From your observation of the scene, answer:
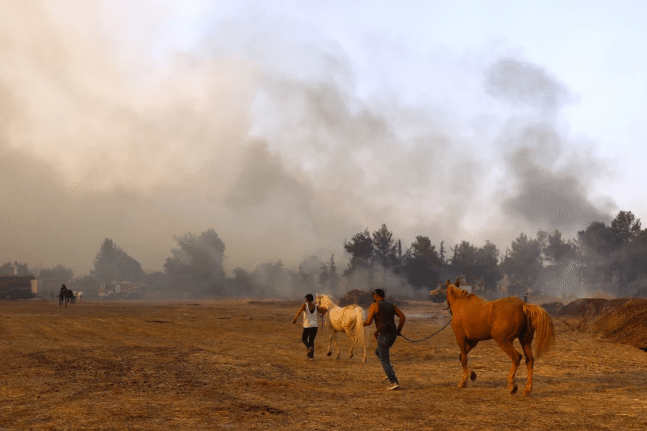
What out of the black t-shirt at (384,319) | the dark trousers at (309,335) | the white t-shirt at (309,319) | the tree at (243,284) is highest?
the black t-shirt at (384,319)

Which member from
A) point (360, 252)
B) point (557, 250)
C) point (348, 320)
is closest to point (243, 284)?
point (360, 252)

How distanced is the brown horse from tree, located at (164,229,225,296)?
121m

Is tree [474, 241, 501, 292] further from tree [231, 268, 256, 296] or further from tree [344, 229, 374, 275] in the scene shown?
tree [231, 268, 256, 296]

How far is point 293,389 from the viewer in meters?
10.7

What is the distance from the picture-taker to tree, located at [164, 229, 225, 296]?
426 feet

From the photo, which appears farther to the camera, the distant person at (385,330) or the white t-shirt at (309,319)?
the white t-shirt at (309,319)

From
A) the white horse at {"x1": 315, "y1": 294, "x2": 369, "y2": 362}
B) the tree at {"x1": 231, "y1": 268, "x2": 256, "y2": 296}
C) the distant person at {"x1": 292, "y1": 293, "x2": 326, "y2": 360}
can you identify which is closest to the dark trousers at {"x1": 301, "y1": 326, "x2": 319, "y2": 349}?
the distant person at {"x1": 292, "y1": 293, "x2": 326, "y2": 360}

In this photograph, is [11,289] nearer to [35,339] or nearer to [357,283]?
[357,283]

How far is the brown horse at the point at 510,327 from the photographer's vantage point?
9.64 m

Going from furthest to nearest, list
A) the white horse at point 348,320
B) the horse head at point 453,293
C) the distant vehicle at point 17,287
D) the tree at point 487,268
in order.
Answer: the tree at point 487,268, the distant vehicle at point 17,287, the white horse at point 348,320, the horse head at point 453,293

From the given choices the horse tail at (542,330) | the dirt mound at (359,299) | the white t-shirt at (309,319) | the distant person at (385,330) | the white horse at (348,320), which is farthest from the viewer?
the dirt mound at (359,299)

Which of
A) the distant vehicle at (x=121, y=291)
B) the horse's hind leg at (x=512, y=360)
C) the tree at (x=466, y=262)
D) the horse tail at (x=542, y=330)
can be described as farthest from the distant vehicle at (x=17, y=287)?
the horse tail at (x=542, y=330)

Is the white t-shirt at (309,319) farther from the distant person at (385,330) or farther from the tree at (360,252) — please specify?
the tree at (360,252)

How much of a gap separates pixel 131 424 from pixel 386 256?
3461 inches
